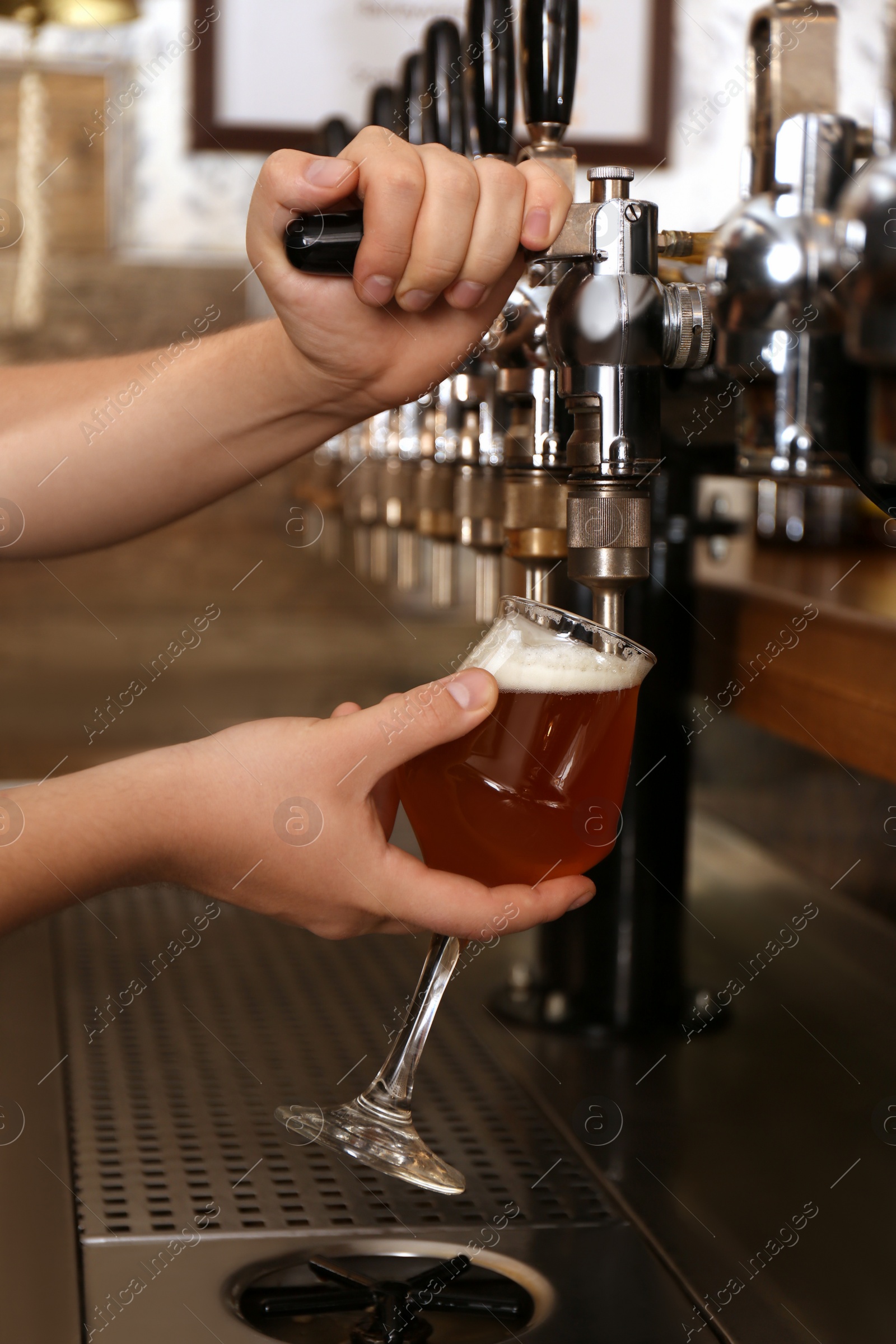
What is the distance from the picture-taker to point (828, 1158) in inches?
30.4

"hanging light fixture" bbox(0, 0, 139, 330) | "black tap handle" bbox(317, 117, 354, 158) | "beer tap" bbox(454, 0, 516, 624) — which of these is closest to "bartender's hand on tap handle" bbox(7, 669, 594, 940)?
"beer tap" bbox(454, 0, 516, 624)

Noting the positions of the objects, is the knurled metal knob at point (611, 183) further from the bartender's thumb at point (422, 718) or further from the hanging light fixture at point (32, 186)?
the hanging light fixture at point (32, 186)

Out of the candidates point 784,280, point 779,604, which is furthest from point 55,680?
point 784,280

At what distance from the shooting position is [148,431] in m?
0.89

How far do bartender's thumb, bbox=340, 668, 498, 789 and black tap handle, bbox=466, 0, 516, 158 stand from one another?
1.56 ft

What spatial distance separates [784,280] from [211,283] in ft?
6.78

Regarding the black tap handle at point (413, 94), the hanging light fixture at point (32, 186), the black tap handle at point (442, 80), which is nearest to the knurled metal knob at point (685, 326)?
the black tap handle at point (442, 80)

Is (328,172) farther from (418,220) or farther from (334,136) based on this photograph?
(334,136)

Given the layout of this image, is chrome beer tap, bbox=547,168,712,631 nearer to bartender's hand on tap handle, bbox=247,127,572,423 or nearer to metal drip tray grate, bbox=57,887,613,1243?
bartender's hand on tap handle, bbox=247,127,572,423

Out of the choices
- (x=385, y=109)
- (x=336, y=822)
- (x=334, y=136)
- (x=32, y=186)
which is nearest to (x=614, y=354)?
(x=336, y=822)

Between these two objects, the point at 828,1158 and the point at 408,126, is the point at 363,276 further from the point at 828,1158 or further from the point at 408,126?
the point at 408,126

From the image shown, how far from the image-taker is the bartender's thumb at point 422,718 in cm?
55

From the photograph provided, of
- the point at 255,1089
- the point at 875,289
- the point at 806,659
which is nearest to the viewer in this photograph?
the point at 875,289

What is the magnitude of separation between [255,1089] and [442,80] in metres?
0.78
